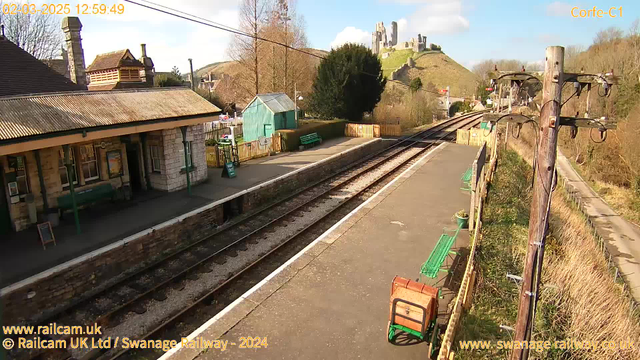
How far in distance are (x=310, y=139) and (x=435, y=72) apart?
99.1 m

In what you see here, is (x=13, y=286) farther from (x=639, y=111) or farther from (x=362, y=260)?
(x=639, y=111)

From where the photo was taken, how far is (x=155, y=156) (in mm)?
14617

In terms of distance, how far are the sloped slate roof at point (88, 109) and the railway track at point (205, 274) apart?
4350 mm

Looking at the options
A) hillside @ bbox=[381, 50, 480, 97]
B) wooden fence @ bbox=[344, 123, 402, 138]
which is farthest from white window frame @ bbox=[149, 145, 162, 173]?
hillside @ bbox=[381, 50, 480, 97]

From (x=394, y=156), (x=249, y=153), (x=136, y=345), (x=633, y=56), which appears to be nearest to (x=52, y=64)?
(x=249, y=153)

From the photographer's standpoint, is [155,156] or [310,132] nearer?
[155,156]

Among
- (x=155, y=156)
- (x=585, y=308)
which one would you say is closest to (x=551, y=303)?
(x=585, y=308)

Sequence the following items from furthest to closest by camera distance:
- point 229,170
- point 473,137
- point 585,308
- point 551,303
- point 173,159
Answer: point 473,137 → point 229,170 → point 173,159 → point 551,303 → point 585,308

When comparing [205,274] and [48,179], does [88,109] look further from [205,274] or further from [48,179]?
[205,274]

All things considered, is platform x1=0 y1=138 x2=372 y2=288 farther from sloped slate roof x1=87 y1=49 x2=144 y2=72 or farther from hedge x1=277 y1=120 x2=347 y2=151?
sloped slate roof x1=87 y1=49 x2=144 y2=72

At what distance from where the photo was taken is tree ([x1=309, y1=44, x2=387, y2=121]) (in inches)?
1243

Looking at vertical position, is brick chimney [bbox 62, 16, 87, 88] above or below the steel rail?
above

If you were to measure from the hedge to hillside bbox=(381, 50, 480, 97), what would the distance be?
64295 mm

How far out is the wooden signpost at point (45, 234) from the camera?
9.64 meters
